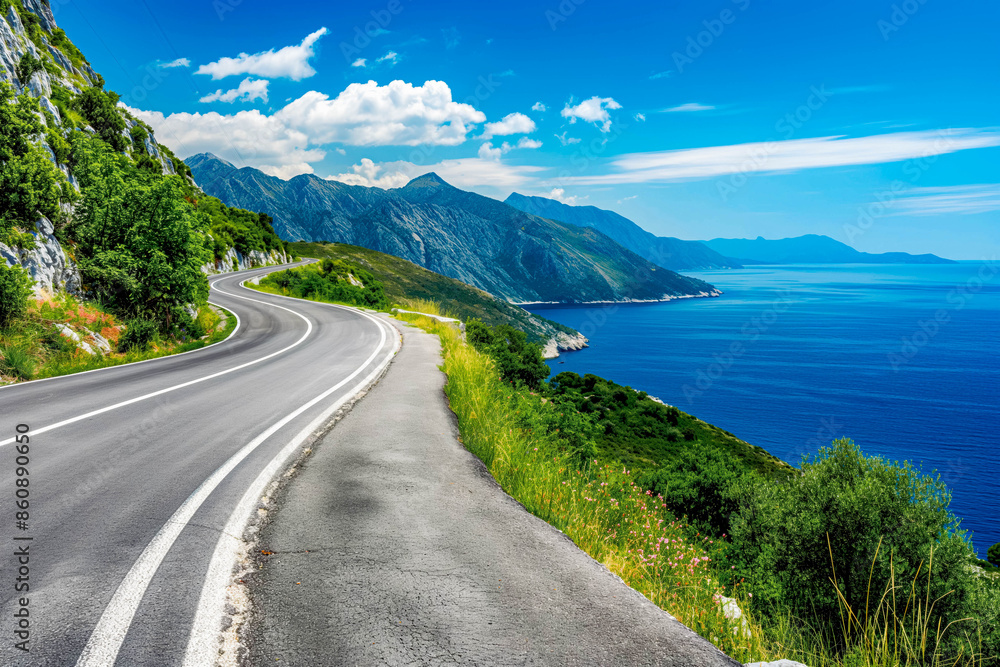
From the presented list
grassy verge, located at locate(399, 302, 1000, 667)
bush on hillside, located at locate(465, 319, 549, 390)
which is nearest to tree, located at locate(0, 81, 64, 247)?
grassy verge, located at locate(399, 302, 1000, 667)

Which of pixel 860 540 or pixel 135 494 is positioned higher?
pixel 135 494

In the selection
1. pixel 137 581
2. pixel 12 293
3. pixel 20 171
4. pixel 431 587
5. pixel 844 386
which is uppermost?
pixel 20 171

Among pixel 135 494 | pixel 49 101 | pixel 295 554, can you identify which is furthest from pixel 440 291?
pixel 295 554

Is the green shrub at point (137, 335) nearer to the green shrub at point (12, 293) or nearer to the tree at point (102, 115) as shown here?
the green shrub at point (12, 293)

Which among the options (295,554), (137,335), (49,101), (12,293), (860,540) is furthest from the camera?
(49,101)

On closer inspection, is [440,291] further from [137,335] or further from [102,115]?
[137,335]

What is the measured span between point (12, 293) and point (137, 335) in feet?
12.3

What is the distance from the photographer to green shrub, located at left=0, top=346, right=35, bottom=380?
396 inches

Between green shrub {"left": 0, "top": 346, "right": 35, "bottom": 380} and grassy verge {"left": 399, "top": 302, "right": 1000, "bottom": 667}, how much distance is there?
9249 mm

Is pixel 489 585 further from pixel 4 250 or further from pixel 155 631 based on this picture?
pixel 4 250

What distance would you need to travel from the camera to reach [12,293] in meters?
11.4

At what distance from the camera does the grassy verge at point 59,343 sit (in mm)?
10320

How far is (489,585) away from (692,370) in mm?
132423

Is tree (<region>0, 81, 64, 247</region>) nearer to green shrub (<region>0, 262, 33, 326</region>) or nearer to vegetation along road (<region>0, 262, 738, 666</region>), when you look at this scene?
green shrub (<region>0, 262, 33, 326</region>)
